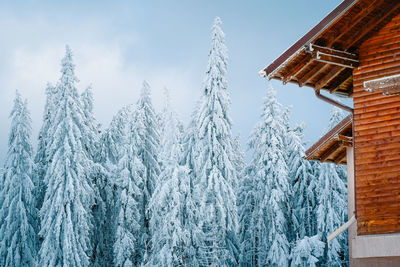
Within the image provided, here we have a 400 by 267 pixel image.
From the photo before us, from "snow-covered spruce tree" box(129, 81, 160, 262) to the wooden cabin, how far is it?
22476 millimetres

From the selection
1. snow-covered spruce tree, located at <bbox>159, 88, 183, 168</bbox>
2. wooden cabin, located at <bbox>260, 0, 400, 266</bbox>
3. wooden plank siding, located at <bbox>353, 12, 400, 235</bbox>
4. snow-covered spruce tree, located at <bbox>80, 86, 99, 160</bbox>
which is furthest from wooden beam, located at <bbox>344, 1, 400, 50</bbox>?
snow-covered spruce tree, located at <bbox>80, 86, 99, 160</bbox>

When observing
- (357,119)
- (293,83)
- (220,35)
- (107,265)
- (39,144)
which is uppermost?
(220,35)

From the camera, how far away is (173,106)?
28.6 m

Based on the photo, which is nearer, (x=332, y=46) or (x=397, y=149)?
(x=397, y=149)

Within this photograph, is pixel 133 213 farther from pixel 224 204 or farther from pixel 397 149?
pixel 397 149

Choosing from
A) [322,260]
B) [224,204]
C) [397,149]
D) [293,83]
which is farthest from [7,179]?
[397,149]

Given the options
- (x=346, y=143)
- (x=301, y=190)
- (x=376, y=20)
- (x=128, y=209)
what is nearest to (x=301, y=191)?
(x=301, y=190)

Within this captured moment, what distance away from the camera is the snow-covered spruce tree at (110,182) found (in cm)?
3342

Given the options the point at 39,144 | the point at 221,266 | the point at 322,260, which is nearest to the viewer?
the point at 221,266

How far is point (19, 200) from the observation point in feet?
102

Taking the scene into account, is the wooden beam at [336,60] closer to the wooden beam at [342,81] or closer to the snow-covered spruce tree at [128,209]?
the wooden beam at [342,81]

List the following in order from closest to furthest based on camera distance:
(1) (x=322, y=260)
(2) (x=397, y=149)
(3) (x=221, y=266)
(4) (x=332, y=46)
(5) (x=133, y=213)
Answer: (2) (x=397, y=149)
(4) (x=332, y=46)
(3) (x=221, y=266)
(1) (x=322, y=260)
(5) (x=133, y=213)

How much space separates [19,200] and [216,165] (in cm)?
1171

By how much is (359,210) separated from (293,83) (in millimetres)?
3057
